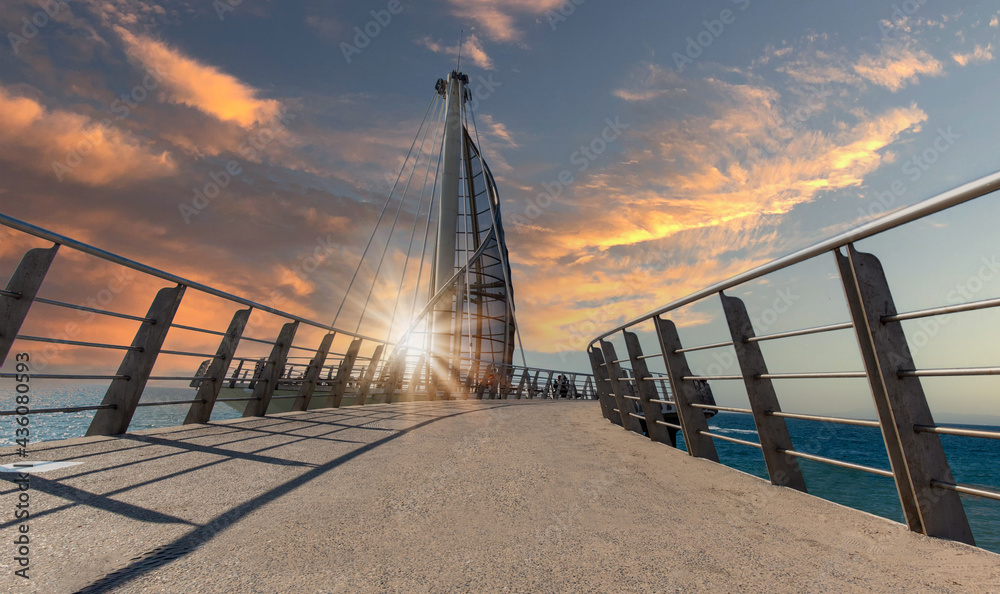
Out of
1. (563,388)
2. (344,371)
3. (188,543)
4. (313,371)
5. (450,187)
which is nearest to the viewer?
(188,543)

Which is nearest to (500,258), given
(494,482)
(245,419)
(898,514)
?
(898,514)

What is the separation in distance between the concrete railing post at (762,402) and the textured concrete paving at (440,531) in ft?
0.50

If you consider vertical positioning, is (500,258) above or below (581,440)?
above

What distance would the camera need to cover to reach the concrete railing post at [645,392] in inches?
181

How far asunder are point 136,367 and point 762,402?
15.5 feet

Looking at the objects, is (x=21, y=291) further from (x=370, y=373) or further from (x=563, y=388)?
(x=563, y=388)

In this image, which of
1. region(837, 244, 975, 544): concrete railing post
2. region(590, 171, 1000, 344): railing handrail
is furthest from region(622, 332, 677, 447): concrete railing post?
region(837, 244, 975, 544): concrete railing post

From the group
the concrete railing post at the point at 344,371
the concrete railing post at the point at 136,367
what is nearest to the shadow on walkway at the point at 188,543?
the concrete railing post at the point at 136,367

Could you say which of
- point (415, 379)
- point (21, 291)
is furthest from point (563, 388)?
point (21, 291)

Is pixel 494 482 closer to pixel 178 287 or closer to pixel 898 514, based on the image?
pixel 178 287

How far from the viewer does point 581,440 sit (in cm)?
486

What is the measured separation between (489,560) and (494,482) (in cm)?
119

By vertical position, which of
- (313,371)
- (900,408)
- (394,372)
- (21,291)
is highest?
(394,372)

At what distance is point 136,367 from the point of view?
4137mm
